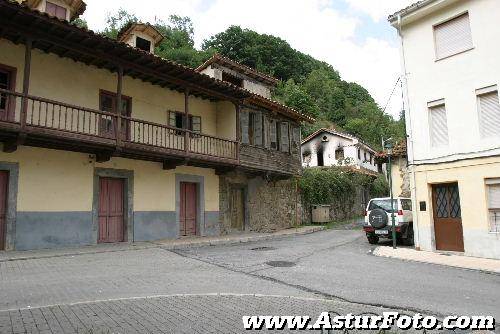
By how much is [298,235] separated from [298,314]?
12763mm

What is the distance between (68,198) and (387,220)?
1125 centimetres

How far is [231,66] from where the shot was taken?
779 inches

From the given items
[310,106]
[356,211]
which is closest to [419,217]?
[356,211]

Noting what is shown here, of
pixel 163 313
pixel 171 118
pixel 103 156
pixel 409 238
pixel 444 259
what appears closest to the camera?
pixel 163 313

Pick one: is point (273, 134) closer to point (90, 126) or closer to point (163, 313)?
point (90, 126)

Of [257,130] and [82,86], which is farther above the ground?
[82,86]

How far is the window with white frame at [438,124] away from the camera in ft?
42.1

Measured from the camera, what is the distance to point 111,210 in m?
13.2

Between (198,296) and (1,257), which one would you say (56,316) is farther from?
(1,257)

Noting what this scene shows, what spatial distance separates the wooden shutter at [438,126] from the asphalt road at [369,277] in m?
4.51

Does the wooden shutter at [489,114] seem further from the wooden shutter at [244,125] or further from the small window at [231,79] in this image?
the small window at [231,79]

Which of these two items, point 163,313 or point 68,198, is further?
point 68,198

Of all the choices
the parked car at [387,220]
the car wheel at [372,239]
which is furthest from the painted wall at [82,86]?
the car wheel at [372,239]

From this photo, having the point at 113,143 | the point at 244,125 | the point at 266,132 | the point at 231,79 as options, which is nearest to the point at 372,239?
the point at 266,132
